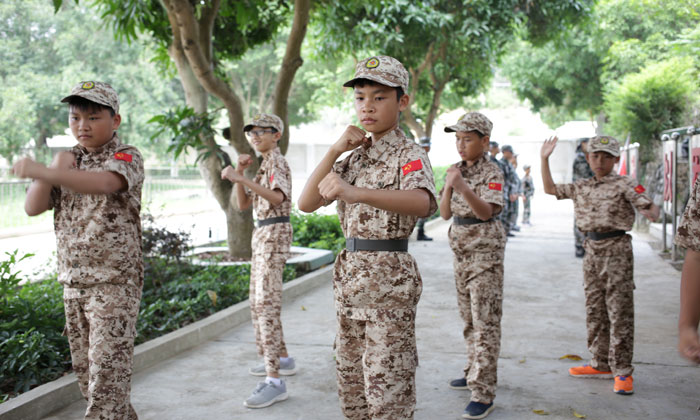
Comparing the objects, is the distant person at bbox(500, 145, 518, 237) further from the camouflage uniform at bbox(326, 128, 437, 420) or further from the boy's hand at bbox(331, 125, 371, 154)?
the boy's hand at bbox(331, 125, 371, 154)

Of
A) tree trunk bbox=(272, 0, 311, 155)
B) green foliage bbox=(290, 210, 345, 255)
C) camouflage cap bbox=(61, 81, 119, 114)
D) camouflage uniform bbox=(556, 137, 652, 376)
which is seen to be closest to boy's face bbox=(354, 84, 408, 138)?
camouflage cap bbox=(61, 81, 119, 114)

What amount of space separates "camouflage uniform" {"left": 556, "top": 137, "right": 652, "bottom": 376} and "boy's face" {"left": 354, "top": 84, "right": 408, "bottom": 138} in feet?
8.42

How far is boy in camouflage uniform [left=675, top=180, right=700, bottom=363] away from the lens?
207cm

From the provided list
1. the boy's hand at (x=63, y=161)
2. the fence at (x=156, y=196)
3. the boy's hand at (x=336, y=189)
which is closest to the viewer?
the boy's hand at (x=336, y=189)

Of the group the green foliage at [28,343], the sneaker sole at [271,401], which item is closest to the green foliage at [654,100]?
the sneaker sole at [271,401]

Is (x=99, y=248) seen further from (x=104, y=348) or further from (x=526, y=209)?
(x=526, y=209)

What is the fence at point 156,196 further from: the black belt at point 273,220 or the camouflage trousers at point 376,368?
the camouflage trousers at point 376,368

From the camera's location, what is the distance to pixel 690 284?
2.18 metres

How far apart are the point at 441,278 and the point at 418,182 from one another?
7.27 metres

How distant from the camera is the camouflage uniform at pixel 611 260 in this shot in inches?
190

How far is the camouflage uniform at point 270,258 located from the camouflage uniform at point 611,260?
2270 mm

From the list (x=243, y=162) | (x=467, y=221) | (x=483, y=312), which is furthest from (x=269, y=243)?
(x=483, y=312)

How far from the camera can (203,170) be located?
31.3 feet

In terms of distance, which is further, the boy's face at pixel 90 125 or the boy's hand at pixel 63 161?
the boy's face at pixel 90 125
